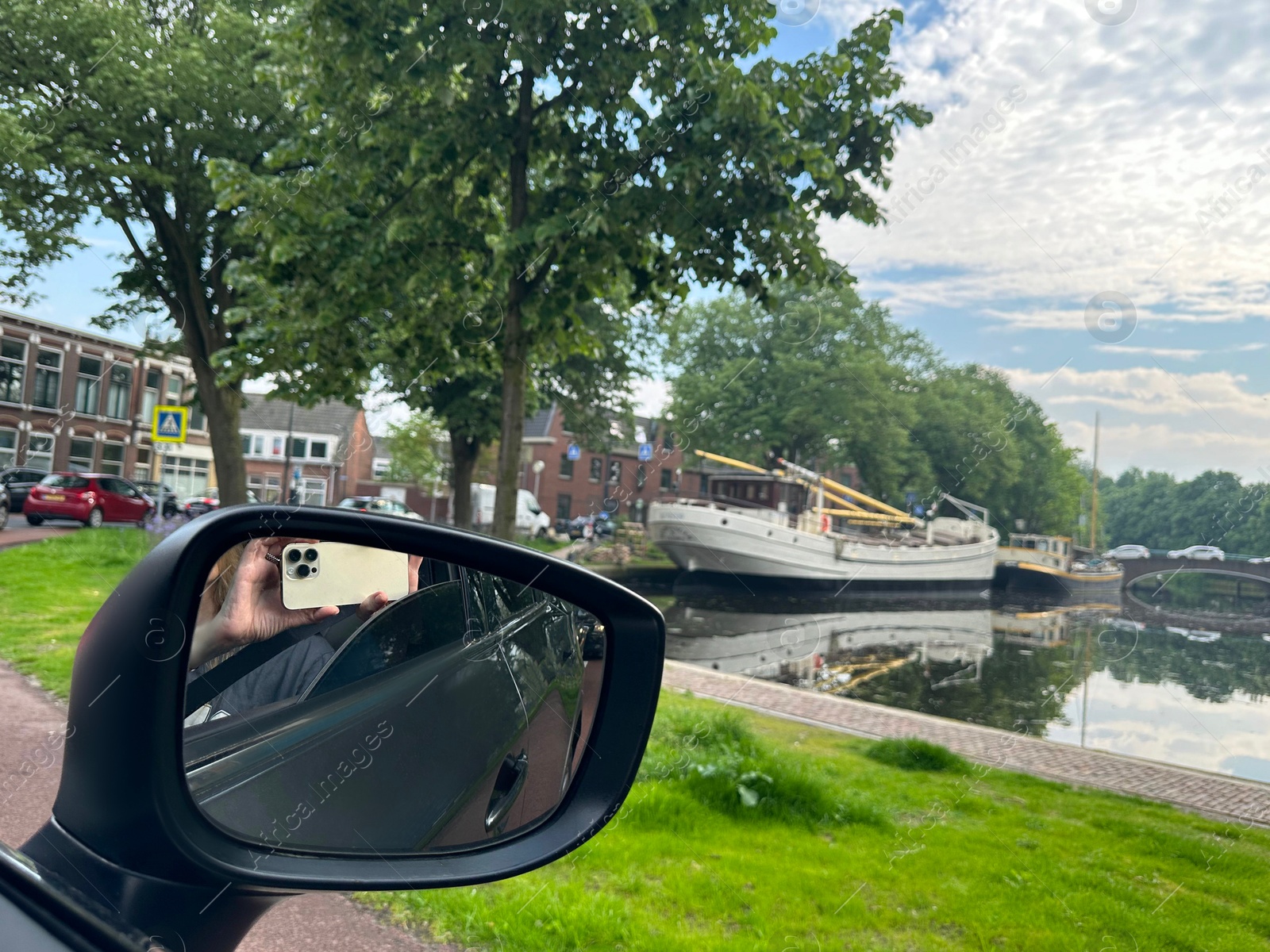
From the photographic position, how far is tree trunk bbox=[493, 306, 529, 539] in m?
6.88

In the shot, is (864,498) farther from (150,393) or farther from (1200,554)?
(150,393)

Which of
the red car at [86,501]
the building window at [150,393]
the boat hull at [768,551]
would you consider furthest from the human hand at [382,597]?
the building window at [150,393]

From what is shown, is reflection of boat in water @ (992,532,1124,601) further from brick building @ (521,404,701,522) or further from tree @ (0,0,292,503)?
tree @ (0,0,292,503)

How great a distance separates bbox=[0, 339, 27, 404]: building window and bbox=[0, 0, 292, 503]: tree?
1069 inches

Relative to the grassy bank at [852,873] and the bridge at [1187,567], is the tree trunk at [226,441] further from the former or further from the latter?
the bridge at [1187,567]

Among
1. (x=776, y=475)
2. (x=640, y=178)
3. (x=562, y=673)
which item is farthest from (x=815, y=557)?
(x=562, y=673)

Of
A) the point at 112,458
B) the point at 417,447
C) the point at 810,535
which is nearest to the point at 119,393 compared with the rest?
the point at 112,458

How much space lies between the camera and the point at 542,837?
3.56 feet

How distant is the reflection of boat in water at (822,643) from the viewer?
1348cm

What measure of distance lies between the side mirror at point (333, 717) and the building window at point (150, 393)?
168ft

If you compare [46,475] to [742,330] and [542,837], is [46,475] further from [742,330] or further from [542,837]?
[542,837]

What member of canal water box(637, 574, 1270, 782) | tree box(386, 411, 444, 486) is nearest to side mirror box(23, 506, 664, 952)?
canal water box(637, 574, 1270, 782)

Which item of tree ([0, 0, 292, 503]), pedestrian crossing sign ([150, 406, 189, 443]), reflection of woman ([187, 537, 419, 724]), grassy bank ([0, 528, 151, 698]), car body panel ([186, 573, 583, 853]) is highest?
tree ([0, 0, 292, 503])

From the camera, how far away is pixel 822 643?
Result: 682 inches
